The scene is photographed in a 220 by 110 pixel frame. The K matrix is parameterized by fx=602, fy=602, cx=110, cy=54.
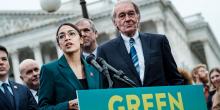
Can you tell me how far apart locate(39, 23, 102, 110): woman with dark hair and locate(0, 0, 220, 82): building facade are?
47826 millimetres

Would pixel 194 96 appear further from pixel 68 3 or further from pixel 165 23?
pixel 68 3

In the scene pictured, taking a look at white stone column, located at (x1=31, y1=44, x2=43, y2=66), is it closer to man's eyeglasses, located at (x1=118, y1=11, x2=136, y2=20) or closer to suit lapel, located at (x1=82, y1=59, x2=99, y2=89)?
man's eyeglasses, located at (x1=118, y1=11, x2=136, y2=20)

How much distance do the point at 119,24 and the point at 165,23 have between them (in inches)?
2009

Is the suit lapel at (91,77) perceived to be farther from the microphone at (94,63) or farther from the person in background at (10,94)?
the person in background at (10,94)

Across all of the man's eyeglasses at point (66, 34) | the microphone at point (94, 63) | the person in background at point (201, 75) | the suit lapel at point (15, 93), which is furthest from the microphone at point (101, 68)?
the person in background at point (201, 75)

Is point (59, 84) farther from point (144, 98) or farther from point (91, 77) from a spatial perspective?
point (144, 98)

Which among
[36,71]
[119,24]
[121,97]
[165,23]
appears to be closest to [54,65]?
[119,24]

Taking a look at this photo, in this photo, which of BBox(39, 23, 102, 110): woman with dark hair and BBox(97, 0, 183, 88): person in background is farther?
BBox(97, 0, 183, 88): person in background

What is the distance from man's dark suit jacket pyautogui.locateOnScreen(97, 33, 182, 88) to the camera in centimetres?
582

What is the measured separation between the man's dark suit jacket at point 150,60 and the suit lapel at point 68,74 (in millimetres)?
457

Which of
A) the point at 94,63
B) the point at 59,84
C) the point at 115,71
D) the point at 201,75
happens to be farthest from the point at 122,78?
the point at 201,75

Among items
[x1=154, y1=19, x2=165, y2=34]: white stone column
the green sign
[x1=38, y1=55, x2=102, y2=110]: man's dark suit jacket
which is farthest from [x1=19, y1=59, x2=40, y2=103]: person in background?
[x1=154, y1=19, x2=165, y2=34]: white stone column

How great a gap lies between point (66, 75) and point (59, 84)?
11 centimetres

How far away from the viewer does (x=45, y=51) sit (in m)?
61.6
